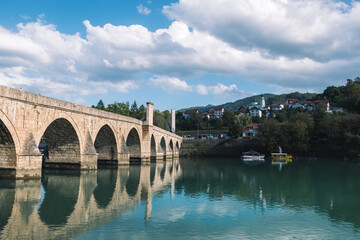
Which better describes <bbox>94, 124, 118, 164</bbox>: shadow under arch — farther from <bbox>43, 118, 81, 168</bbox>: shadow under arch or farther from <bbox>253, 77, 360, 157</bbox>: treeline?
<bbox>253, 77, 360, 157</bbox>: treeline

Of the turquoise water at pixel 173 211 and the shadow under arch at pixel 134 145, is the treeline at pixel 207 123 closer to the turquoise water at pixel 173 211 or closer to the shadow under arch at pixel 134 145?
the shadow under arch at pixel 134 145

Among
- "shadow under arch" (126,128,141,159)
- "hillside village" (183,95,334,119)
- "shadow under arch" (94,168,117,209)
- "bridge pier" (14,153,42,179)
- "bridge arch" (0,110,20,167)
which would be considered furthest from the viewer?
"hillside village" (183,95,334,119)

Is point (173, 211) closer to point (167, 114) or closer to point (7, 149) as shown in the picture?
point (7, 149)

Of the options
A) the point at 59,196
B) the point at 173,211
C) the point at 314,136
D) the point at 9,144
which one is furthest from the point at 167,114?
the point at 173,211

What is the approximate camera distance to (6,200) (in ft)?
42.5

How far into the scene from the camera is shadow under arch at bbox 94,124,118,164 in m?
29.3

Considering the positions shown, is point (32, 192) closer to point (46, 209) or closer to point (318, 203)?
point (46, 209)

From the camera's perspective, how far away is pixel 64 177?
20.8 meters

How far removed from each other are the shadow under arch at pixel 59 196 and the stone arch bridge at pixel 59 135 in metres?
1.37

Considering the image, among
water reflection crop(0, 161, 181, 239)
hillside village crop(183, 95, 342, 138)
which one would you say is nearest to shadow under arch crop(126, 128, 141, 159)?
water reflection crop(0, 161, 181, 239)

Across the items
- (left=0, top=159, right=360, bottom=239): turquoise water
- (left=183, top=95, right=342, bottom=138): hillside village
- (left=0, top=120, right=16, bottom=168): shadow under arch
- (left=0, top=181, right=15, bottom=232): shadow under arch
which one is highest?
(left=183, top=95, right=342, bottom=138): hillside village

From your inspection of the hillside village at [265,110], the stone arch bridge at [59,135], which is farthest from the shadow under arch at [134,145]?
the hillside village at [265,110]

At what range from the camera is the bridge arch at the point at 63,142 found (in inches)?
870

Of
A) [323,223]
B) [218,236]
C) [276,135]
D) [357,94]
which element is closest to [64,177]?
[218,236]
